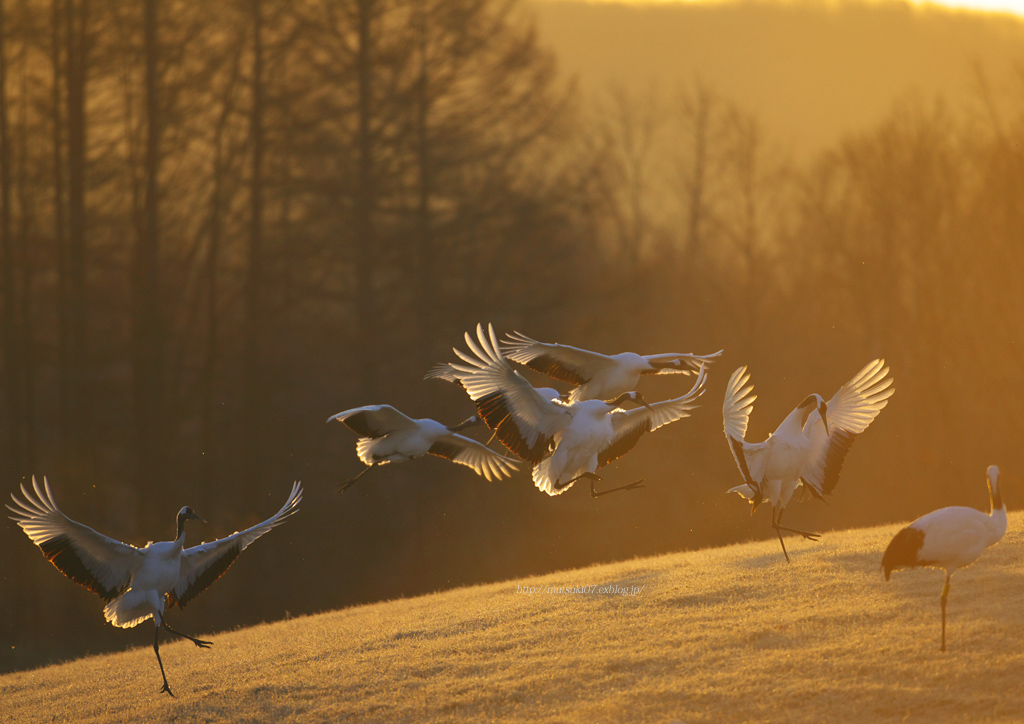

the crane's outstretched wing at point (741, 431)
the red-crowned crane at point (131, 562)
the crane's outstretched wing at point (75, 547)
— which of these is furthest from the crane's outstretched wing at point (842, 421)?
the crane's outstretched wing at point (75, 547)

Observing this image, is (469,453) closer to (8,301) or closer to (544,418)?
(544,418)

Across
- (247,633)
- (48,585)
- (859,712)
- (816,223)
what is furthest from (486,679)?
(816,223)

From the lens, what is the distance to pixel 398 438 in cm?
925

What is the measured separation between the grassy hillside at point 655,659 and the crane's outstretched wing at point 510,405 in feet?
5.31

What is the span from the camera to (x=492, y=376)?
7508 mm

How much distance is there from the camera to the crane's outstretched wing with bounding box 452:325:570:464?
7457 mm

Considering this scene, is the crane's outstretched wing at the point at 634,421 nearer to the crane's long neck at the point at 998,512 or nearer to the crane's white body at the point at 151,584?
the crane's long neck at the point at 998,512

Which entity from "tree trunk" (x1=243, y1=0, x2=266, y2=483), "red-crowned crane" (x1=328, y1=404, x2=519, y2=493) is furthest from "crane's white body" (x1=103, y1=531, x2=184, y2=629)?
"tree trunk" (x1=243, y1=0, x2=266, y2=483)

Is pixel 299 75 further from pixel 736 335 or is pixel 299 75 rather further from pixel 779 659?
pixel 779 659

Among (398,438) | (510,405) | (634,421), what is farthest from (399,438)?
(634,421)

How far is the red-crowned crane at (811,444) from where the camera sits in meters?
8.03

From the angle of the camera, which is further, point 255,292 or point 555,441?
point 255,292

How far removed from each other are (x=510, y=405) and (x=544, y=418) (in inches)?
12.9

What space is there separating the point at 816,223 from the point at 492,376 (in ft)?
83.8
